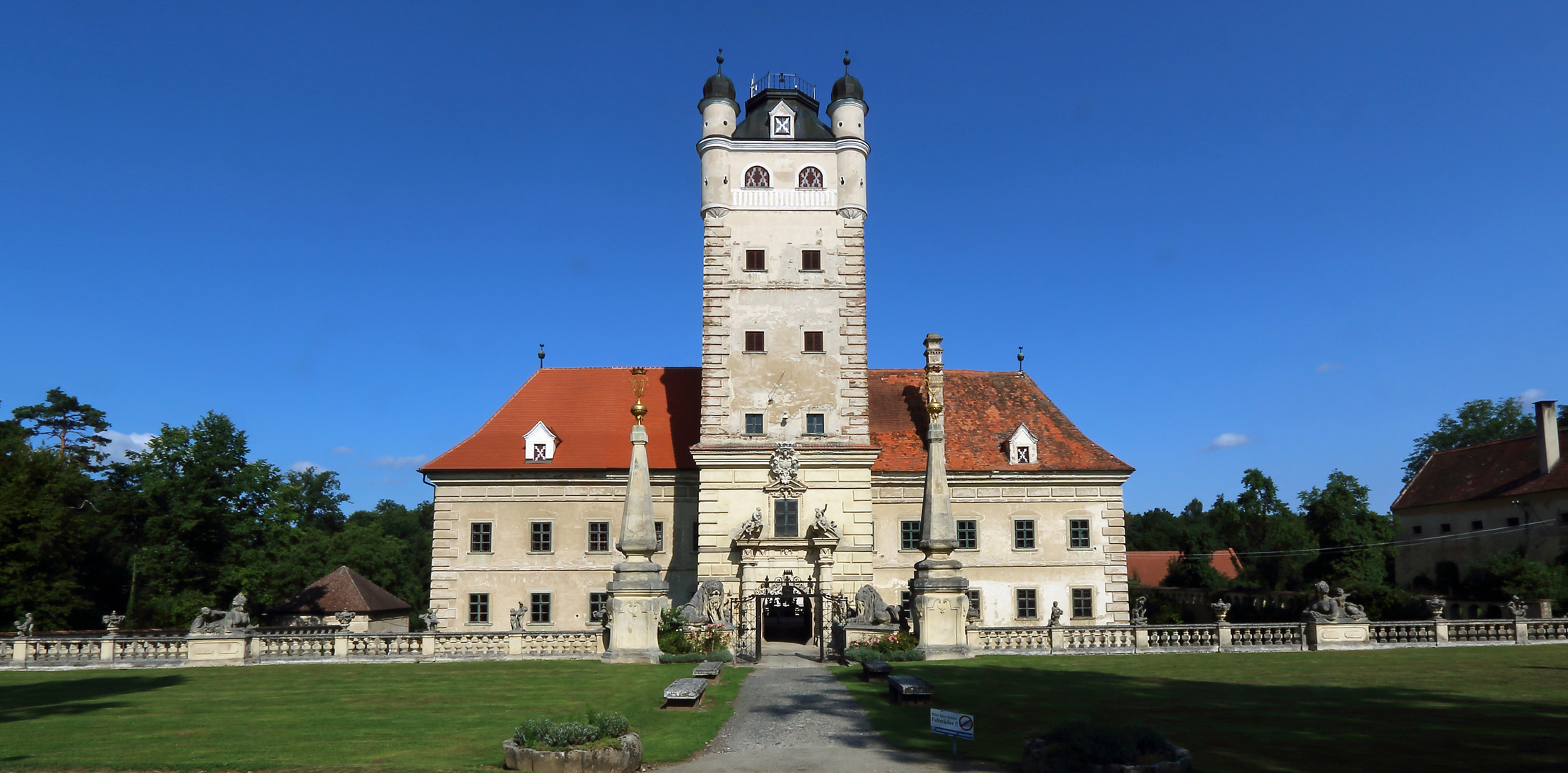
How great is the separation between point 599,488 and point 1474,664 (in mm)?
27265

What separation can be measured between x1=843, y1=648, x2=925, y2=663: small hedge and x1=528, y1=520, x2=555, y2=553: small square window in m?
15.8

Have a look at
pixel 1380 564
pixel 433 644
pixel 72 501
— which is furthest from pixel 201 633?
pixel 1380 564

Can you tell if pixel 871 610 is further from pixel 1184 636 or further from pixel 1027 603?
pixel 1027 603

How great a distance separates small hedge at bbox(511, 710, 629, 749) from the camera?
10.9m

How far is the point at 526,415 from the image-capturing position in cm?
3984

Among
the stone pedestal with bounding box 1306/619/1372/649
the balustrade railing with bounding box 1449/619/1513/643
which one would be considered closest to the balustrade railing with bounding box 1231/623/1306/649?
the stone pedestal with bounding box 1306/619/1372/649

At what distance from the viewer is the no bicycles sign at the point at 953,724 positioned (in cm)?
1072

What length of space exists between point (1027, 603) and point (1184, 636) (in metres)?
10.6

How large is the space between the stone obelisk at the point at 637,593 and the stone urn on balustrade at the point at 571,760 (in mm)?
14357

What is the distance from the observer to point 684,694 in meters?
16.2

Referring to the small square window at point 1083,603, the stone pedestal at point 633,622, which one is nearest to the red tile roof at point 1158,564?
the small square window at point 1083,603

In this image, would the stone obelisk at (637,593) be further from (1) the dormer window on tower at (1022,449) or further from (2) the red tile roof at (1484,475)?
(2) the red tile roof at (1484,475)

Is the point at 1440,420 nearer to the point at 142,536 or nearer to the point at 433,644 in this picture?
the point at 433,644

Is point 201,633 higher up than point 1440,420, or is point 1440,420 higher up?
point 1440,420
